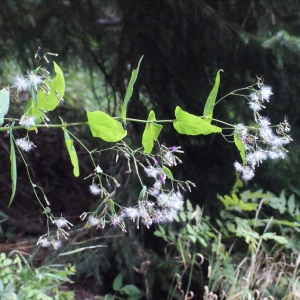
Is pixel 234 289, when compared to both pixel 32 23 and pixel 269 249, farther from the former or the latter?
pixel 32 23

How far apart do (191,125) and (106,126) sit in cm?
13

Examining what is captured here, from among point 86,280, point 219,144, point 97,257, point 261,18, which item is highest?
point 261,18

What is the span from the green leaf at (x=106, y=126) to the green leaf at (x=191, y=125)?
3.7 inches

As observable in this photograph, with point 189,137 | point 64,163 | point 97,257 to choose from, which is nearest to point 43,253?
point 97,257

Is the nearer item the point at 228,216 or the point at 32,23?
the point at 228,216

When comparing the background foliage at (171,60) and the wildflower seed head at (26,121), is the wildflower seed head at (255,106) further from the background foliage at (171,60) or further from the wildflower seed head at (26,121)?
the background foliage at (171,60)

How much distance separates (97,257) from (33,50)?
938 mm

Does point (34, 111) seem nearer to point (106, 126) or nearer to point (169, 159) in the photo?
point (106, 126)

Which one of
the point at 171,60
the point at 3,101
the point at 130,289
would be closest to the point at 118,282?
the point at 130,289

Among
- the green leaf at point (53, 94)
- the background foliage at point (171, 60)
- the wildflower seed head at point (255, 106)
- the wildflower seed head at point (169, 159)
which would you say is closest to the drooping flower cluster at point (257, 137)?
the wildflower seed head at point (255, 106)

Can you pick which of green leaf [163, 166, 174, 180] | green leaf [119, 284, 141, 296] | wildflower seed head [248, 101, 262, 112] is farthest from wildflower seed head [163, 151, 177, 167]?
green leaf [119, 284, 141, 296]

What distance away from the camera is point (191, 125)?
62 cm

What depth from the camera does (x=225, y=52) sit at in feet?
4.87

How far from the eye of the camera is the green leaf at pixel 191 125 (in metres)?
0.61
